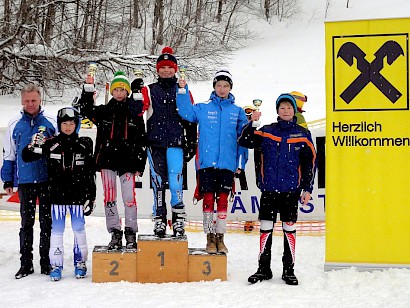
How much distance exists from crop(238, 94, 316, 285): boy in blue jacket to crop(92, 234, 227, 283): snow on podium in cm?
43

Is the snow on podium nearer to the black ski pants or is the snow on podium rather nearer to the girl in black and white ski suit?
the girl in black and white ski suit

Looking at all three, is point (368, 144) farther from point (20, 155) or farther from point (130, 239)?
point (20, 155)

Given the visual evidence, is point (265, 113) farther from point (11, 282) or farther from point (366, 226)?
A: point (11, 282)

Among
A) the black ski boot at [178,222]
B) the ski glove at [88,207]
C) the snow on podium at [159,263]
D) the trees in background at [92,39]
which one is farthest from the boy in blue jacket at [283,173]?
the trees in background at [92,39]

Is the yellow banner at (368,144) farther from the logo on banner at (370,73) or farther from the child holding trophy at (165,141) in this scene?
the child holding trophy at (165,141)

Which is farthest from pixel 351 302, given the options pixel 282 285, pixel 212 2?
pixel 212 2

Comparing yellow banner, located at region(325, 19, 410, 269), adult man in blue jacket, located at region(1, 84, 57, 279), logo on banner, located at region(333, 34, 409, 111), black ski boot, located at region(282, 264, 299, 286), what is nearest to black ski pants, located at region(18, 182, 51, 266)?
adult man in blue jacket, located at region(1, 84, 57, 279)

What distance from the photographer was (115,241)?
510 centimetres

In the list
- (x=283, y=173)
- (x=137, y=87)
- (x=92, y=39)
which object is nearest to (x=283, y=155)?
(x=283, y=173)

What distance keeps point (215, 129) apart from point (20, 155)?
1.95 m

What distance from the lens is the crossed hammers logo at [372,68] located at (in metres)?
5.22

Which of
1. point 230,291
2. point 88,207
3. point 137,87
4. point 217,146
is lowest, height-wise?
point 230,291

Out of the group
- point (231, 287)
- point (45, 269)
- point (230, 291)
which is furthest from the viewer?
point (45, 269)

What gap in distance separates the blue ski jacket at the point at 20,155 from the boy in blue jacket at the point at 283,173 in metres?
2.05
